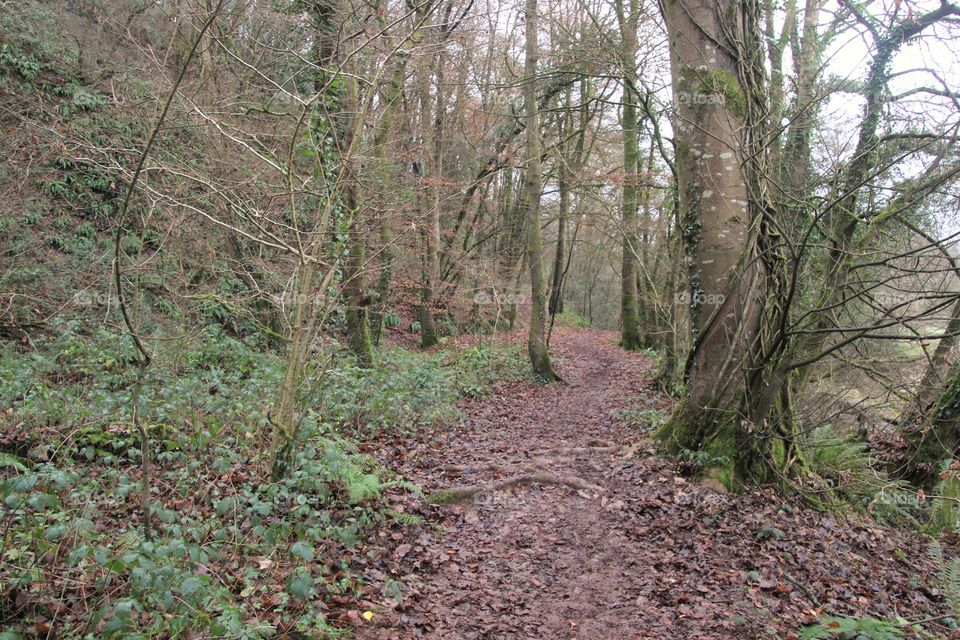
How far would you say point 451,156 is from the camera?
1820 cm

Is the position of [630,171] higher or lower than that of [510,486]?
higher

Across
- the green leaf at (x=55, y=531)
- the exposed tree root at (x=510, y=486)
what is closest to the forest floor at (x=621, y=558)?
the exposed tree root at (x=510, y=486)

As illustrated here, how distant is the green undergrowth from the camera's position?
2.55m

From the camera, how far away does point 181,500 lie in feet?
12.8

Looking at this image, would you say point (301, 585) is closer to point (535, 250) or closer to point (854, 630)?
point (854, 630)

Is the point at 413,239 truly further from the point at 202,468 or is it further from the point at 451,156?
the point at 202,468

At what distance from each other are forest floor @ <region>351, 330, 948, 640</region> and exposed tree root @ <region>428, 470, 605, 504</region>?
2 centimetres

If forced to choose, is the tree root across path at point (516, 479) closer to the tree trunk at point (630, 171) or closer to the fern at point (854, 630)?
the fern at point (854, 630)

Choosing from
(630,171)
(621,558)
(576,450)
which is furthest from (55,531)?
(630,171)

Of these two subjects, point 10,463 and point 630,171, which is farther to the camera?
point 630,171

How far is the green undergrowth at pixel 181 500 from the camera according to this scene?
2.55 m

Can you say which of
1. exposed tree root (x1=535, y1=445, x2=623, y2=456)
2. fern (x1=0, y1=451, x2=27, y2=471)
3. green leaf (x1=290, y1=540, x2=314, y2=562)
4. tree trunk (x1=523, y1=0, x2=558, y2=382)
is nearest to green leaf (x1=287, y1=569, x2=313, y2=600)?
green leaf (x1=290, y1=540, x2=314, y2=562)

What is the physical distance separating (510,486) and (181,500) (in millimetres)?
2968

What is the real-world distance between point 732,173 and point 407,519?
180 inches
